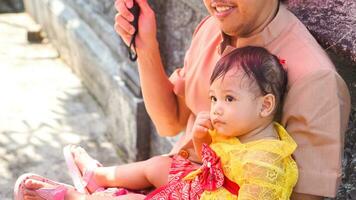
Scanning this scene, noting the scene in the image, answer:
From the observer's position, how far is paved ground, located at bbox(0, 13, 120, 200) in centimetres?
412

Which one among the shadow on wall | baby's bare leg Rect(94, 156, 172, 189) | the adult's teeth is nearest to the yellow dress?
the adult's teeth

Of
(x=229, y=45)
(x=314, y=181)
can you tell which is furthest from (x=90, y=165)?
(x=314, y=181)

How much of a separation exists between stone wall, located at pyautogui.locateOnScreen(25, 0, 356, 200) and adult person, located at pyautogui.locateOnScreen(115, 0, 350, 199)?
153mm

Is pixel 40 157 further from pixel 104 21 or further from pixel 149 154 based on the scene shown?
pixel 104 21

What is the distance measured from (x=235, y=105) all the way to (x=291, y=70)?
215mm

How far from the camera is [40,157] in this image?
4.18 meters

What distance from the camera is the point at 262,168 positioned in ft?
5.64

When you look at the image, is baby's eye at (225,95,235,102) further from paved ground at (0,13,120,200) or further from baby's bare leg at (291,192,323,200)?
paved ground at (0,13,120,200)

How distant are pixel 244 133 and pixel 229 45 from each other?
37 centimetres

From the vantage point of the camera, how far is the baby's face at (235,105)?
1790 millimetres

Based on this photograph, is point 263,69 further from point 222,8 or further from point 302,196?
point 302,196

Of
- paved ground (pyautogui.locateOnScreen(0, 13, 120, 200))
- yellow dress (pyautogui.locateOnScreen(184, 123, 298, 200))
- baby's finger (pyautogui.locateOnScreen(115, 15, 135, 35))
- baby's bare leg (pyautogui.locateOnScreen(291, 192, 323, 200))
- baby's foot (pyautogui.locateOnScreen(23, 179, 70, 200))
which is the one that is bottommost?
paved ground (pyautogui.locateOnScreen(0, 13, 120, 200))

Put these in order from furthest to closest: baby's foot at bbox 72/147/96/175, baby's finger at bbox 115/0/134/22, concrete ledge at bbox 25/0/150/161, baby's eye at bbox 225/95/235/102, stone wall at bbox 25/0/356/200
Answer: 1. concrete ledge at bbox 25/0/150/161
2. baby's foot at bbox 72/147/96/175
3. baby's finger at bbox 115/0/134/22
4. stone wall at bbox 25/0/356/200
5. baby's eye at bbox 225/95/235/102

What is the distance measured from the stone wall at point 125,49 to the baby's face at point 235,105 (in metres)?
0.38
